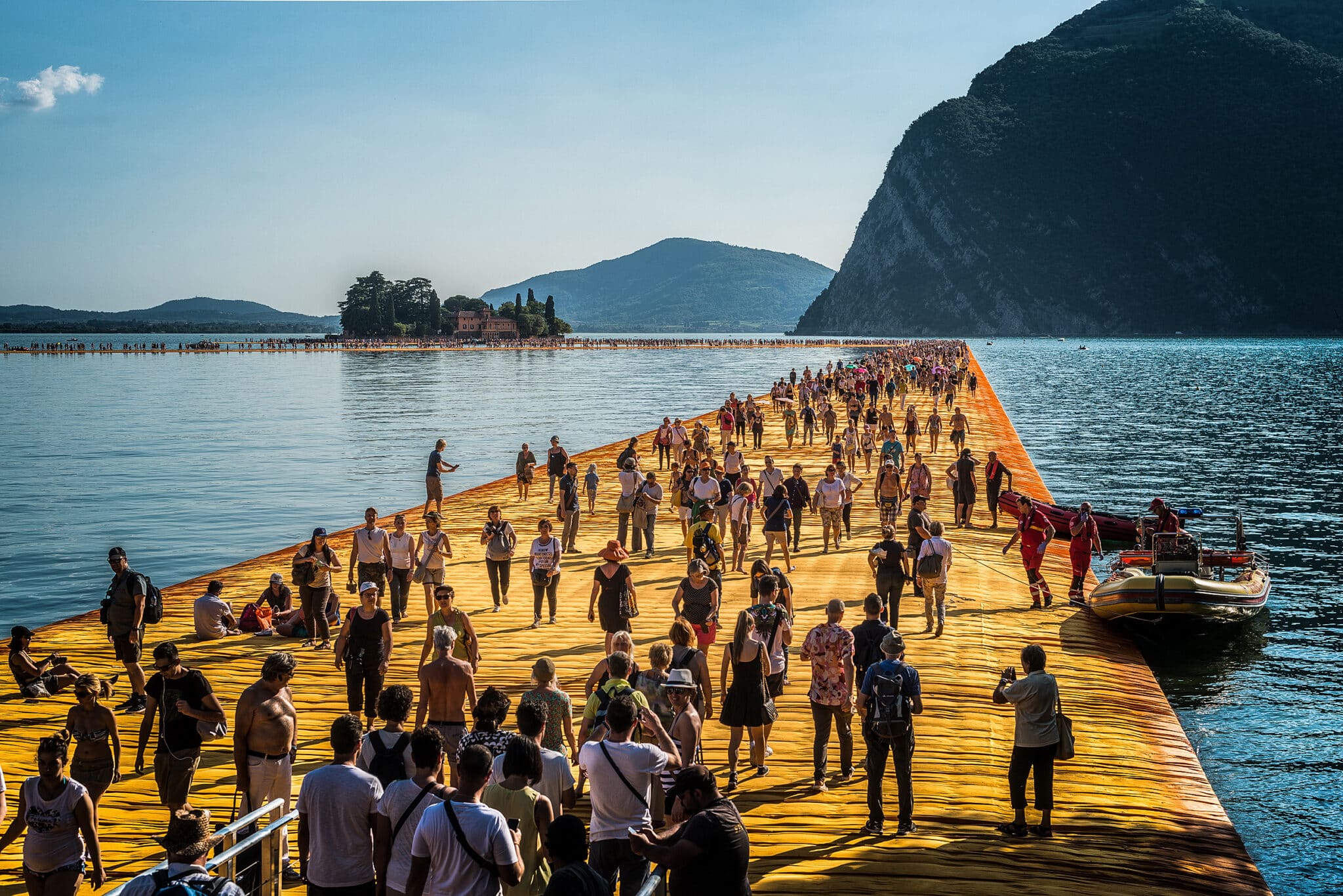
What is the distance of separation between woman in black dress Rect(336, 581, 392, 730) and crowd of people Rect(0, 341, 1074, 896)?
0.8 inches

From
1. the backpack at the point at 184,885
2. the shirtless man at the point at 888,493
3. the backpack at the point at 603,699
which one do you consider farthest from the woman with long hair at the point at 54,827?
the shirtless man at the point at 888,493

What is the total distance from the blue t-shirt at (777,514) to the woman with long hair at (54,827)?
11434 mm

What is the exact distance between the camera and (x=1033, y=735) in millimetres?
8516

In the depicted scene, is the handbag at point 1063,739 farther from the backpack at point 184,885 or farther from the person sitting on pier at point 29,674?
the person sitting on pier at point 29,674

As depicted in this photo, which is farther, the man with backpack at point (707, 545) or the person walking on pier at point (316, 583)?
the person walking on pier at point (316, 583)

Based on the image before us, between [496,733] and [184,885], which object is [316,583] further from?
[184,885]

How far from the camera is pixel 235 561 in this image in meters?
27.1

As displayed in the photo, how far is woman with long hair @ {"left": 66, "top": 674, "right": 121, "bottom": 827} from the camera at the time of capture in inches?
320

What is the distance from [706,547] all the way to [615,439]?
38557 mm

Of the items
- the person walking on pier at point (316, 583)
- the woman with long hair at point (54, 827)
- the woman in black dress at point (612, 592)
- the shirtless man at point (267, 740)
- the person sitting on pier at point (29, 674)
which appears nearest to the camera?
the woman with long hair at point (54, 827)

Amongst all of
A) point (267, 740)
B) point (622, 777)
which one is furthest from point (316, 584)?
point (622, 777)

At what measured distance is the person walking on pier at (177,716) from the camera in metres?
8.22

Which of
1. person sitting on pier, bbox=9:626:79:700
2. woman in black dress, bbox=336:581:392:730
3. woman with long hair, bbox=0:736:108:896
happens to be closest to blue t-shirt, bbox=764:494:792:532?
woman in black dress, bbox=336:581:392:730

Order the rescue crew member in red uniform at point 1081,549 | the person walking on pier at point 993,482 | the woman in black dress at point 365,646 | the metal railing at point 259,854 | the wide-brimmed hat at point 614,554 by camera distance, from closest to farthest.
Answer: the metal railing at point 259,854, the woman in black dress at point 365,646, the wide-brimmed hat at point 614,554, the rescue crew member in red uniform at point 1081,549, the person walking on pier at point 993,482
